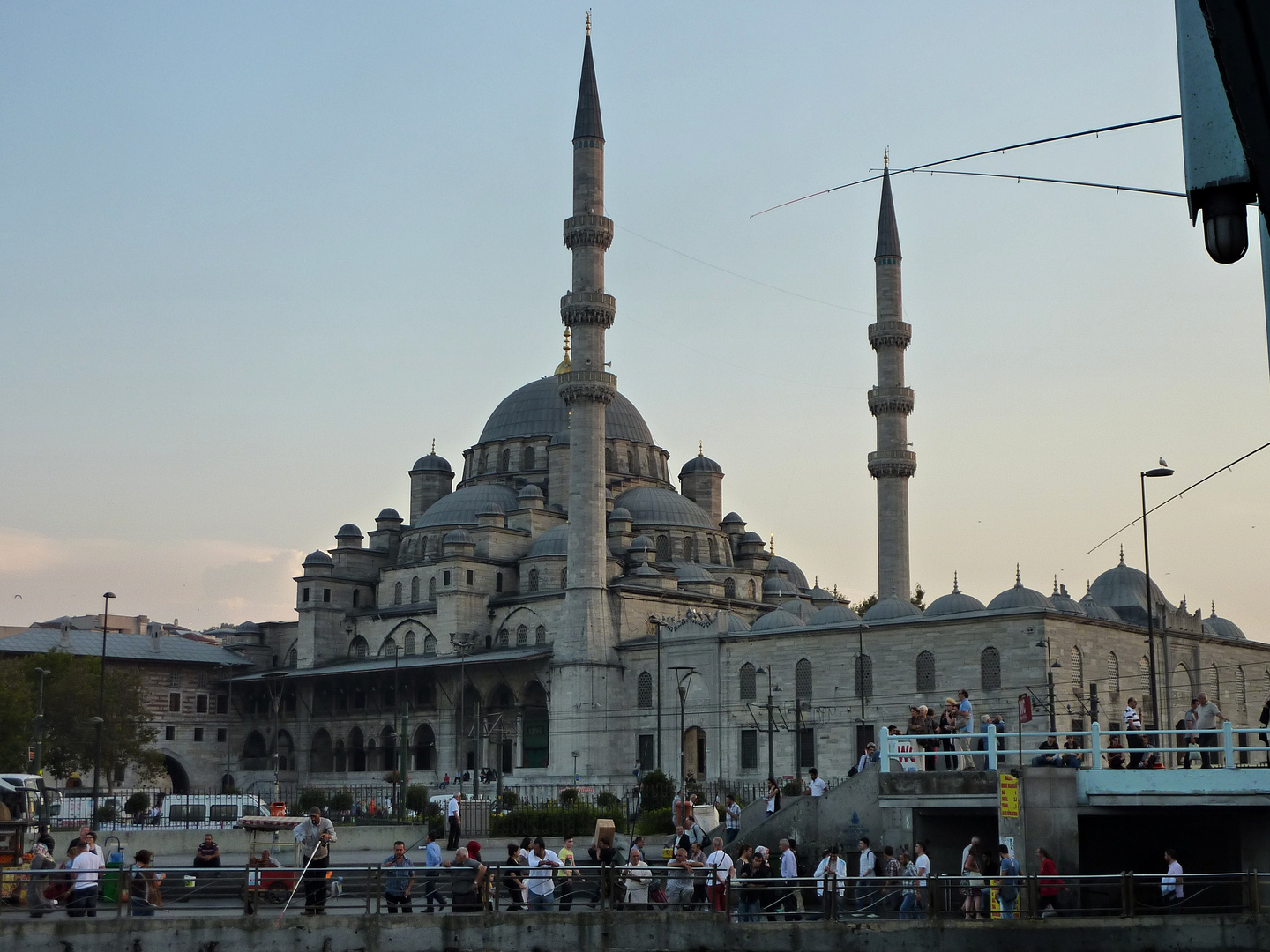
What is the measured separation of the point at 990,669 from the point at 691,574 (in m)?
18.9

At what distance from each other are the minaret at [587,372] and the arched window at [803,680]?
7.44 metres

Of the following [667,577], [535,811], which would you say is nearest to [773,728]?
[667,577]

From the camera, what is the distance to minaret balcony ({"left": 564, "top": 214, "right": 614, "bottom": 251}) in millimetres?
52062

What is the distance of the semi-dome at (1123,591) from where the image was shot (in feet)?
178

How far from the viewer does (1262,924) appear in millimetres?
15414

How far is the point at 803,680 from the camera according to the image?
50.9 metres

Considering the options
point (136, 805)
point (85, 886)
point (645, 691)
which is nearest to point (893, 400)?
point (645, 691)

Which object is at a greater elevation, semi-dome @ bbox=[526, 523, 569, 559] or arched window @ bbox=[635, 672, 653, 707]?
semi-dome @ bbox=[526, 523, 569, 559]

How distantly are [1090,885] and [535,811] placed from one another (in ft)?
62.2

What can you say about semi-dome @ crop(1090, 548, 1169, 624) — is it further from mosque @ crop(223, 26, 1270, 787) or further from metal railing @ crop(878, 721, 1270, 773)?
metal railing @ crop(878, 721, 1270, 773)

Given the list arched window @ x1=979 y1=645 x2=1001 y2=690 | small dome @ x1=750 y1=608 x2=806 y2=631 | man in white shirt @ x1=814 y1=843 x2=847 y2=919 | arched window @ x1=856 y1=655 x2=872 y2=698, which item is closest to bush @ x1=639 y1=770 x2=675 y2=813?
arched window @ x1=856 y1=655 x2=872 y2=698

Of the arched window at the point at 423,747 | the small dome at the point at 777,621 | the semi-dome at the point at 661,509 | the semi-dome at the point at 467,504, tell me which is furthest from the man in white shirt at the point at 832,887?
the semi-dome at the point at 467,504

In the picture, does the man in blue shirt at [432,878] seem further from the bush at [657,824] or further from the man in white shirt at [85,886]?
the bush at [657,824]

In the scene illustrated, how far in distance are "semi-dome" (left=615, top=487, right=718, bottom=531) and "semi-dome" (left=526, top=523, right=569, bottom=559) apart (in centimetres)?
428
